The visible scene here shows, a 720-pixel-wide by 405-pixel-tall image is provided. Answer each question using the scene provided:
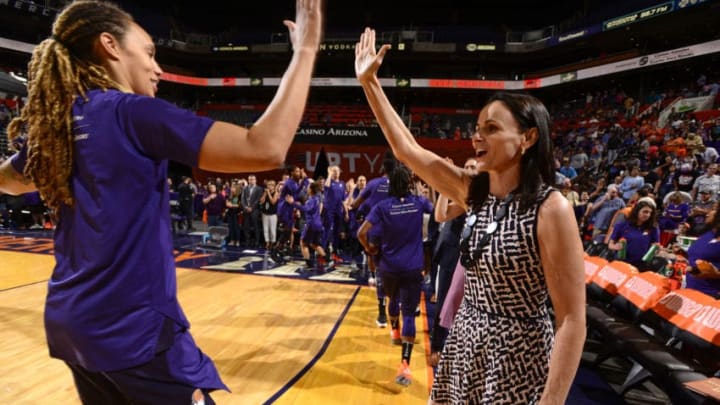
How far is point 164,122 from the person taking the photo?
914mm

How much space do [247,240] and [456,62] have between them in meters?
20.9

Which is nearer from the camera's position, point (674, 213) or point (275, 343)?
point (275, 343)

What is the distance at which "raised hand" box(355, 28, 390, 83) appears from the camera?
5.68 feet

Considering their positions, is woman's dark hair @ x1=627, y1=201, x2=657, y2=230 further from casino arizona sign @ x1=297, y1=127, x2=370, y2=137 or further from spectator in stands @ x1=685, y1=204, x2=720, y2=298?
casino arizona sign @ x1=297, y1=127, x2=370, y2=137

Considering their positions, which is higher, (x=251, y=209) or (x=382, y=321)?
(x=251, y=209)

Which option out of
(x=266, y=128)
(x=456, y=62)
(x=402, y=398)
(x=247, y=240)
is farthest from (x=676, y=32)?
(x=266, y=128)

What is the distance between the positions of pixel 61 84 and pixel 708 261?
5036 millimetres

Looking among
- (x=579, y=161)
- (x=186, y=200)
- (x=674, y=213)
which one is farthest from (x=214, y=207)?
(x=579, y=161)

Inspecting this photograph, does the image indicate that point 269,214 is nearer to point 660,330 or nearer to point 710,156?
point 660,330

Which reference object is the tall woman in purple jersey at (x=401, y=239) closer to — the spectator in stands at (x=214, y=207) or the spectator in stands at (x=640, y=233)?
the spectator in stands at (x=640, y=233)

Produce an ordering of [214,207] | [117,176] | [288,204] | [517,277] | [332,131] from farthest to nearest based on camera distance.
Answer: [332,131] → [214,207] → [288,204] → [517,277] → [117,176]

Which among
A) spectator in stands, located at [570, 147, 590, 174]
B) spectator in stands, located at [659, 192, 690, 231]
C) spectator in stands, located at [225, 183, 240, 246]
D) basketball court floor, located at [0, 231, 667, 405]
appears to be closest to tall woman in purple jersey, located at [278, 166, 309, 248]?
basketball court floor, located at [0, 231, 667, 405]

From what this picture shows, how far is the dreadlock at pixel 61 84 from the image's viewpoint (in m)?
0.98

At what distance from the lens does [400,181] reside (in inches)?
162
